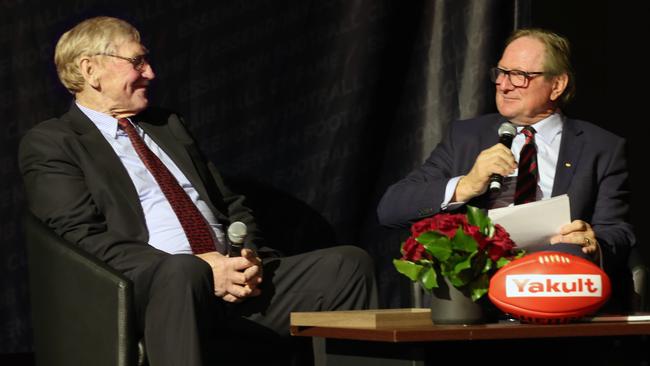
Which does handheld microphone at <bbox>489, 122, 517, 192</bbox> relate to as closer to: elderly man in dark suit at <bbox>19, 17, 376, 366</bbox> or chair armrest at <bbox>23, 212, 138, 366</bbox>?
elderly man in dark suit at <bbox>19, 17, 376, 366</bbox>

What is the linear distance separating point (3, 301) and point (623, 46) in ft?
8.27

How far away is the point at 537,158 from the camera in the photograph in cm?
350

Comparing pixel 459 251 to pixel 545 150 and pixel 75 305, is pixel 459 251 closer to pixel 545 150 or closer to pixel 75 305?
pixel 75 305

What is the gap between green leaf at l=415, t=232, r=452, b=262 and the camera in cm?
243

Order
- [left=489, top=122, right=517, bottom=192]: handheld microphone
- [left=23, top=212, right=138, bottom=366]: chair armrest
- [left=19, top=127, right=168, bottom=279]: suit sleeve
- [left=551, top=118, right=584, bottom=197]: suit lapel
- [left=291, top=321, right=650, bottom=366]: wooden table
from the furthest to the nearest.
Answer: [left=551, top=118, right=584, bottom=197]: suit lapel < [left=489, top=122, right=517, bottom=192]: handheld microphone < [left=19, top=127, right=168, bottom=279]: suit sleeve < [left=23, top=212, right=138, bottom=366]: chair armrest < [left=291, top=321, right=650, bottom=366]: wooden table

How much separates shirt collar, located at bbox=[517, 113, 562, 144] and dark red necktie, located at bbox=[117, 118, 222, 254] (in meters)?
1.07

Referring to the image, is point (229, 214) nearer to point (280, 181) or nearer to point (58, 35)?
point (280, 181)

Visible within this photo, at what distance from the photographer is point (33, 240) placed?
2.95 meters

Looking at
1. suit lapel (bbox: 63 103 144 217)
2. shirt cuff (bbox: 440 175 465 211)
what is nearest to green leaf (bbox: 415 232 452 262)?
shirt cuff (bbox: 440 175 465 211)

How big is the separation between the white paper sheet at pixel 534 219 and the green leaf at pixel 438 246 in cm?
40

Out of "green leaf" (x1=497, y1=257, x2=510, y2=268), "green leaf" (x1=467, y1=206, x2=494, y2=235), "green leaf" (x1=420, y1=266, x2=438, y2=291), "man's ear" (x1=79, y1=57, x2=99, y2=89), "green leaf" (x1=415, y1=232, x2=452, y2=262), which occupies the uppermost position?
"man's ear" (x1=79, y1=57, x2=99, y2=89)

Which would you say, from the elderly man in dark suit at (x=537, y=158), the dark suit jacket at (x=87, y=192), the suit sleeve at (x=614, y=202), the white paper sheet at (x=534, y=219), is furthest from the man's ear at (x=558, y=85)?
the dark suit jacket at (x=87, y=192)

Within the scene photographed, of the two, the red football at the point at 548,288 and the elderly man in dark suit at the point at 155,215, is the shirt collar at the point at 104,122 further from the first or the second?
the red football at the point at 548,288

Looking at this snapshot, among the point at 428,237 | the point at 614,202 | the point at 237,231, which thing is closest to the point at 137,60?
the point at 237,231
